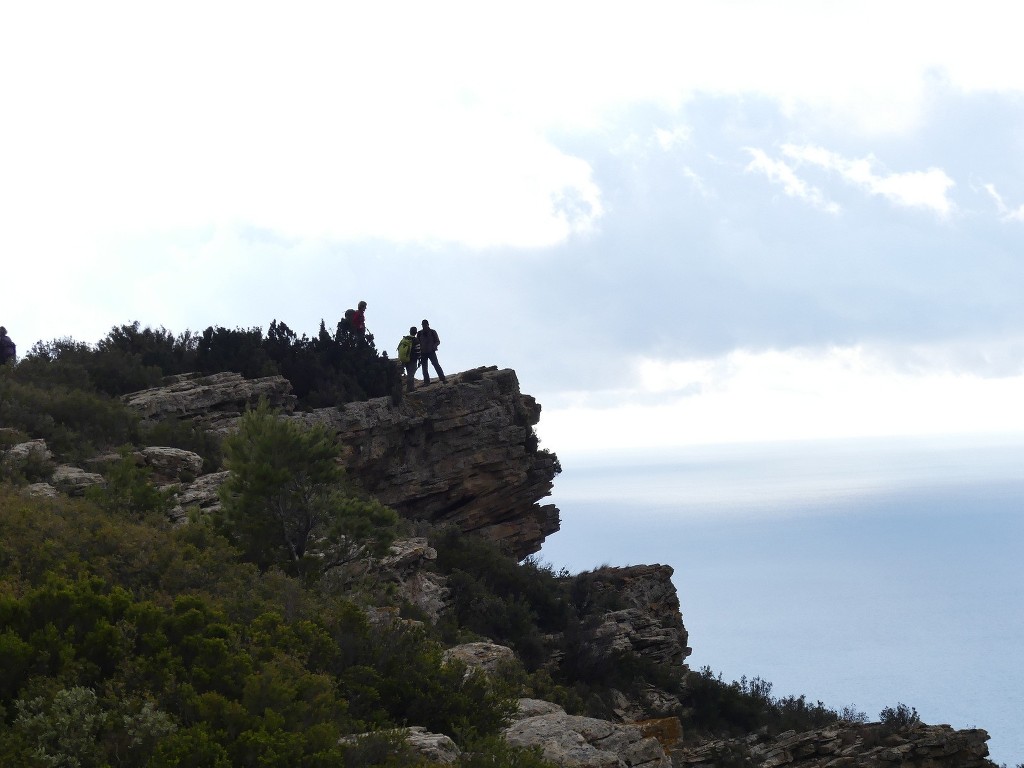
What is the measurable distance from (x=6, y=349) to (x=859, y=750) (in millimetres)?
23423

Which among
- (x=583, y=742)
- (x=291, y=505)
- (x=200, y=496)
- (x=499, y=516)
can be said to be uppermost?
(x=499, y=516)

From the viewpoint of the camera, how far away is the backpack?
1193 inches

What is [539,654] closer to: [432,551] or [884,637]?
[432,551]

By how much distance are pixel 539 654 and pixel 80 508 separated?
10.9 meters

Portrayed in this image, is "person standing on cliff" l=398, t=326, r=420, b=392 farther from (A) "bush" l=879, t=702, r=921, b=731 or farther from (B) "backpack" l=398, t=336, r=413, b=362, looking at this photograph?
(A) "bush" l=879, t=702, r=921, b=731

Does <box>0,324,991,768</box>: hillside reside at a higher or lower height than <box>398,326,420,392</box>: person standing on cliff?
lower

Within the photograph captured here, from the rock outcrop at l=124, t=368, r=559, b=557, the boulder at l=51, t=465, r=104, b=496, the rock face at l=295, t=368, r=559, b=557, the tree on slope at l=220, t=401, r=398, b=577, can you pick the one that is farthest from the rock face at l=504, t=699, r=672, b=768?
the rock outcrop at l=124, t=368, r=559, b=557

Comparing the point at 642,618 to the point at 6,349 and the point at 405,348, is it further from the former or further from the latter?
the point at 6,349

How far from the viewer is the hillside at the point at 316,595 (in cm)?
939

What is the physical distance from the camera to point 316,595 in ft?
48.2

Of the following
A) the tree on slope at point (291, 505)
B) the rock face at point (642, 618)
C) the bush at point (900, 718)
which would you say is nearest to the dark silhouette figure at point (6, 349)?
the tree on slope at point (291, 505)

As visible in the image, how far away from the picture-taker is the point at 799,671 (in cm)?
17275

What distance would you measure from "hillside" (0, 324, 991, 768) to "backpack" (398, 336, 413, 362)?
3.15 ft

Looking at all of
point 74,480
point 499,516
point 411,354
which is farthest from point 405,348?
point 74,480
